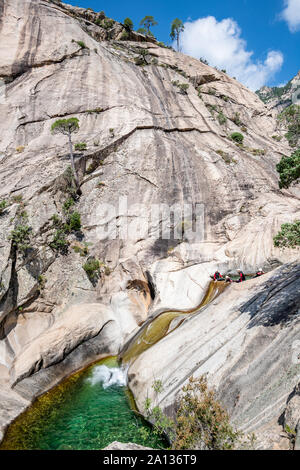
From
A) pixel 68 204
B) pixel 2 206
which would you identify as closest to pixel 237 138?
pixel 68 204

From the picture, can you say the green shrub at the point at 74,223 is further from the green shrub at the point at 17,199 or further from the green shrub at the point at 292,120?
the green shrub at the point at 292,120

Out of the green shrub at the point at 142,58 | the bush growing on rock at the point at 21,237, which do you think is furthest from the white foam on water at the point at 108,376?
the green shrub at the point at 142,58

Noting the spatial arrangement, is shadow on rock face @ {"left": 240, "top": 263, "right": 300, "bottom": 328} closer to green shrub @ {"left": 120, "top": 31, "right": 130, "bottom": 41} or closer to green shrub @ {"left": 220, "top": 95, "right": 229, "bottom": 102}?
green shrub @ {"left": 220, "top": 95, "right": 229, "bottom": 102}

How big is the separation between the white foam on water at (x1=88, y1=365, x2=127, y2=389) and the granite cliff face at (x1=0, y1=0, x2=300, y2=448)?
149 cm

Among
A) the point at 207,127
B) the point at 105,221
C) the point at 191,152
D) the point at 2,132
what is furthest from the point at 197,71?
the point at 105,221

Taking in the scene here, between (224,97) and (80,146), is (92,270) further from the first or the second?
(224,97)

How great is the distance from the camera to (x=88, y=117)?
36531 mm

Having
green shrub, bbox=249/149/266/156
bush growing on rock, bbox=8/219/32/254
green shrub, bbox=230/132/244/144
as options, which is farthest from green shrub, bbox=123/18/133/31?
bush growing on rock, bbox=8/219/32/254

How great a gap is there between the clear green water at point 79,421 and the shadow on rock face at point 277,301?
7630 mm

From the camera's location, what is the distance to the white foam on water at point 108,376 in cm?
1691

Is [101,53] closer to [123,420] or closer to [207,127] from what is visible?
[207,127]

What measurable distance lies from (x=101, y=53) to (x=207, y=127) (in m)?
22.6

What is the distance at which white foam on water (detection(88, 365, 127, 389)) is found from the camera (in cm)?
1691

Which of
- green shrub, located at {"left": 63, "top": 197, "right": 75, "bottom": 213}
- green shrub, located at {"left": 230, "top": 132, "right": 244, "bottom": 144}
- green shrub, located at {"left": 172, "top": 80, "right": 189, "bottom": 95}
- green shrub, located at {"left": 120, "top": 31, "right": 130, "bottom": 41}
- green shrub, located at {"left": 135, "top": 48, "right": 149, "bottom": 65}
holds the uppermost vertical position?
green shrub, located at {"left": 120, "top": 31, "right": 130, "bottom": 41}
